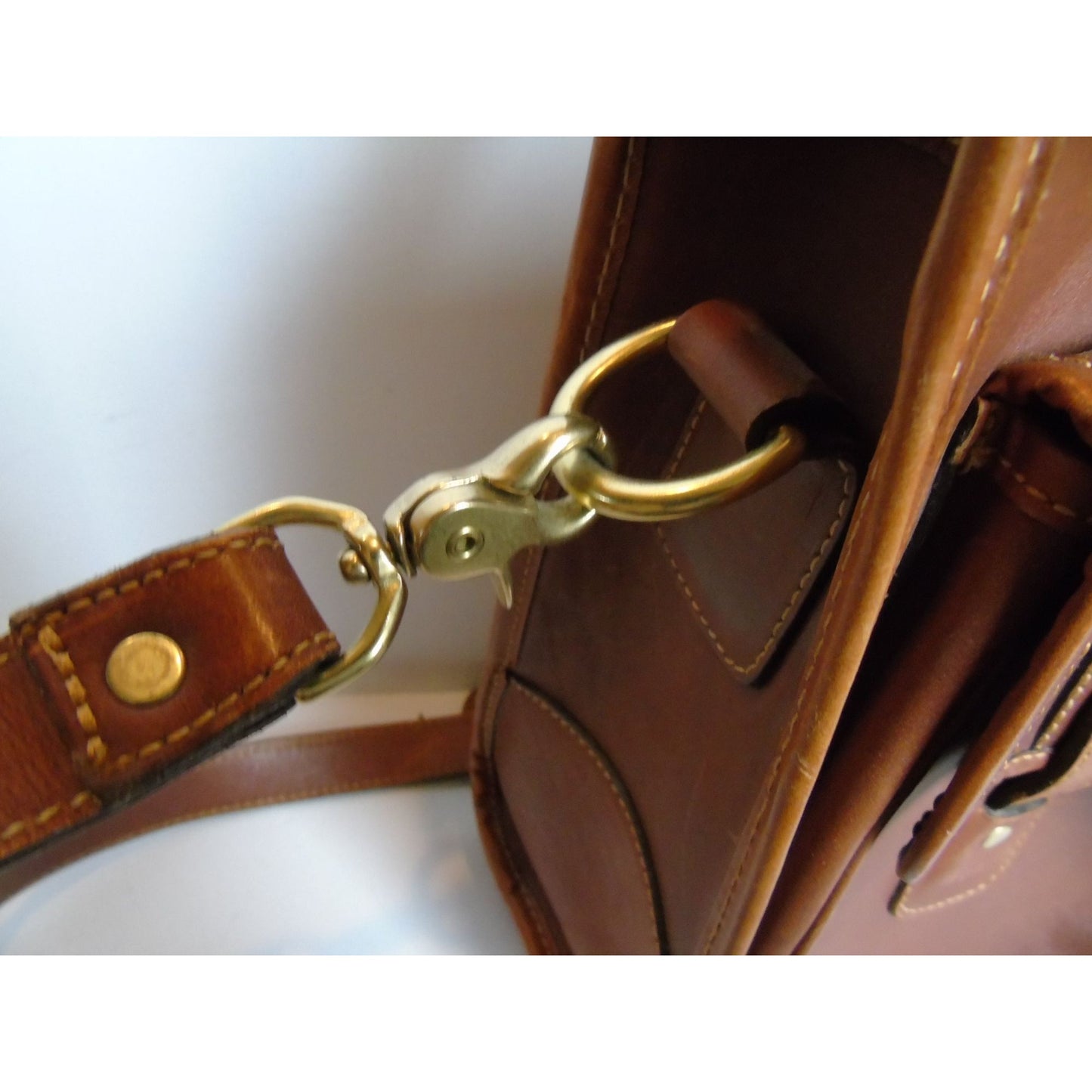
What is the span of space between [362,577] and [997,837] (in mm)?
322

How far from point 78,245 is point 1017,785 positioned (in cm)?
56

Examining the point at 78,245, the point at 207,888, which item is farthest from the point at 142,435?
the point at 207,888

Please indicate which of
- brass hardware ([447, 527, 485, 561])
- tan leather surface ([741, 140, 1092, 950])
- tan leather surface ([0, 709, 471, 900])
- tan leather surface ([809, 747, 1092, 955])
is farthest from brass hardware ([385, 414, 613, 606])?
tan leather surface ([0, 709, 471, 900])

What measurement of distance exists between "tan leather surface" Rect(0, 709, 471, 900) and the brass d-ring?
0.41 meters

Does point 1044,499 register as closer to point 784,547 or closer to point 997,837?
point 784,547

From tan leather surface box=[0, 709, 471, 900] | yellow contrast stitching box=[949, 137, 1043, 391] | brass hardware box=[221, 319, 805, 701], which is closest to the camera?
yellow contrast stitching box=[949, 137, 1043, 391]

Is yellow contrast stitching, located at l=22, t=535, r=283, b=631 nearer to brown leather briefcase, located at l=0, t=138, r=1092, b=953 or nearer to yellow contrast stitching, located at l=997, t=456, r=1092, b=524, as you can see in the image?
brown leather briefcase, located at l=0, t=138, r=1092, b=953

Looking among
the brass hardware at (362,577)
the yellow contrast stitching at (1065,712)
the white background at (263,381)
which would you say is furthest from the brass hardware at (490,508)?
the white background at (263,381)

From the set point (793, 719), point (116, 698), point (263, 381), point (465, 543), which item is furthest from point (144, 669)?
point (263, 381)

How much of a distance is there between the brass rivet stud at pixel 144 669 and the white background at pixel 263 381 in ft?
1.01

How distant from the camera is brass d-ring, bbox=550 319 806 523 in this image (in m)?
0.27

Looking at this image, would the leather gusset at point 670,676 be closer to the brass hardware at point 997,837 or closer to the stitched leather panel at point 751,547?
the stitched leather panel at point 751,547

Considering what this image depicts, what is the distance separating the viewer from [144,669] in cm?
27

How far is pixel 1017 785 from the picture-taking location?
34 cm
